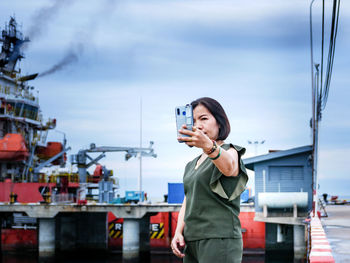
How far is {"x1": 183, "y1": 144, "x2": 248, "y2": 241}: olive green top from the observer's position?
3.02 metres

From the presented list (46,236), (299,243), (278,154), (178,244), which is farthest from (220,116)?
(46,236)

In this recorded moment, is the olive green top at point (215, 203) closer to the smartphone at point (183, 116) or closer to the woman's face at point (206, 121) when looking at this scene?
the woman's face at point (206, 121)

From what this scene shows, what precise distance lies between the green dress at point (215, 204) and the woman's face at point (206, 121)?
0.13 meters

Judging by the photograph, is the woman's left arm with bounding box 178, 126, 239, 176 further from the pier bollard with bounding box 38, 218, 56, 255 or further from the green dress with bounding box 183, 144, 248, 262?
the pier bollard with bounding box 38, 218, 56, 255

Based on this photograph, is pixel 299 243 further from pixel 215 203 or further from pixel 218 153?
pixel 218 153

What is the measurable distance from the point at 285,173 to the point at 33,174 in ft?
72.8

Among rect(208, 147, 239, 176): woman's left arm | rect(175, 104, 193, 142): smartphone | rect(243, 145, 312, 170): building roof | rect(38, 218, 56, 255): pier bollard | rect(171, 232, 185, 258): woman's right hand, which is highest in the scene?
rect(243, 145, 312, 170): building roof

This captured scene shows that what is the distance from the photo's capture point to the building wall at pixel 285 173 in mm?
30219

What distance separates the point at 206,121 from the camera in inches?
124

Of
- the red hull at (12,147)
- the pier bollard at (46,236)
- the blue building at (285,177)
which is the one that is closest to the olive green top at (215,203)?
the blue building at (285,177)

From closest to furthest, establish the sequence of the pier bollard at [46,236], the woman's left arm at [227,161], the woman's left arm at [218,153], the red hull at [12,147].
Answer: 1. the woman's left arm at [218,153]
2. the woman's left arm at [227,161]
3. the pier bollard at [46,236]
4. the red hull at [12,147]

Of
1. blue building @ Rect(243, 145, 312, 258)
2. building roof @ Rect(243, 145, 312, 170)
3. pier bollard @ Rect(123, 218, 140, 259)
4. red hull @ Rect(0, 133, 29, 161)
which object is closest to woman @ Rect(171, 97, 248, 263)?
blue building @ Rect(243, 145, 312, 258)

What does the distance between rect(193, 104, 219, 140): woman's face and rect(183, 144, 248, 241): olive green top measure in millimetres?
135

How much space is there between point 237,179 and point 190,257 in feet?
1.91
